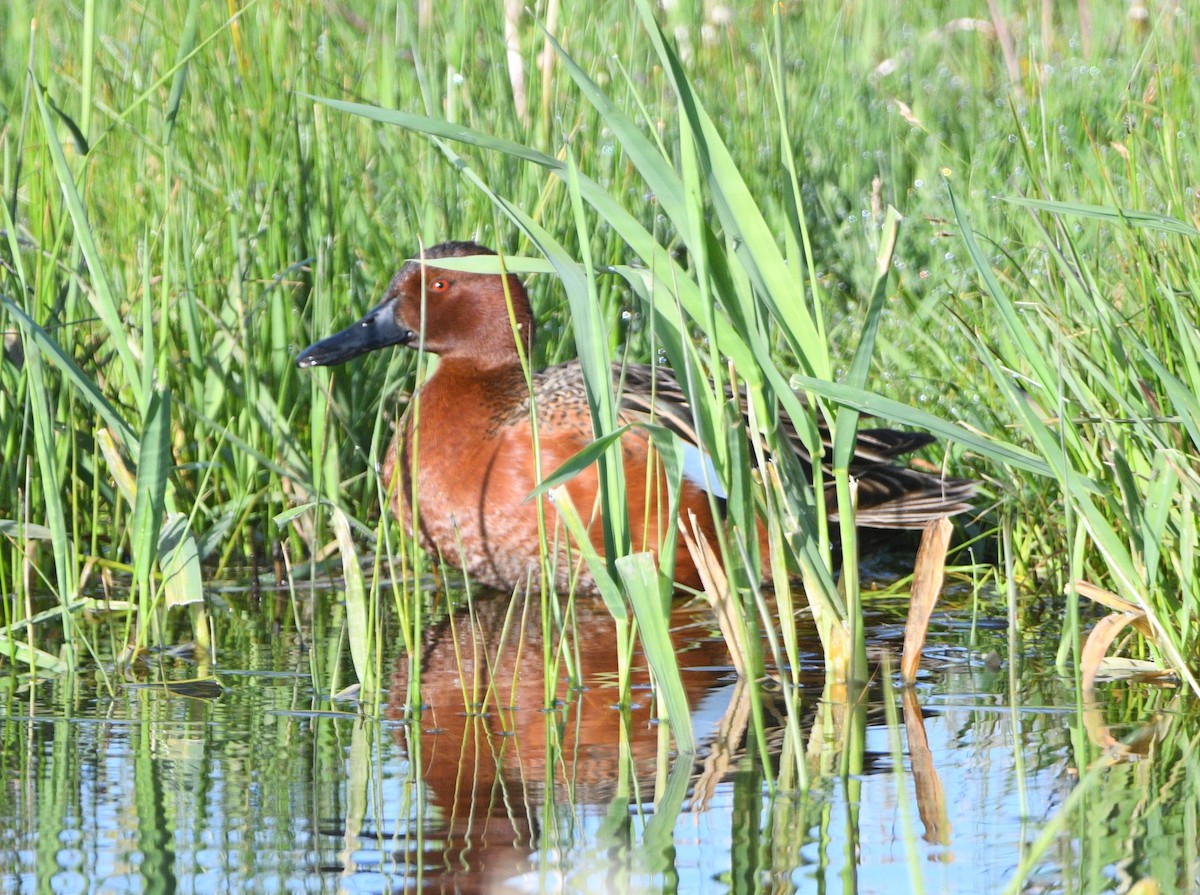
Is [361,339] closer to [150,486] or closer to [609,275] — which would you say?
[609,275]

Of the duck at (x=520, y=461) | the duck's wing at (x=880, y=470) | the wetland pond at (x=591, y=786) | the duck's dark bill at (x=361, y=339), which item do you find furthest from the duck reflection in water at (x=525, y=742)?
the duck's dark bill at (x=361, y=339)

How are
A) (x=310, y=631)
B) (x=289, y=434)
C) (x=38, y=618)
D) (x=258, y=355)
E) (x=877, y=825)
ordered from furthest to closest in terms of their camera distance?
(x=258, y=355) → (x=289, y=434) → (x=310, y=631) → (x=38, y=618) → (x=877, y=825)

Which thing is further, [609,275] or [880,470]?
[609,275]

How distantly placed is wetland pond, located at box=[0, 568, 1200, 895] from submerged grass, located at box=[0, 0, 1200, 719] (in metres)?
0.17

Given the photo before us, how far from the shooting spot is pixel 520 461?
14.7 ft

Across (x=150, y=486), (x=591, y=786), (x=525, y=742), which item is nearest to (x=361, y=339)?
(x=150, y=486)

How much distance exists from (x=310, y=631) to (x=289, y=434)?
71 cm

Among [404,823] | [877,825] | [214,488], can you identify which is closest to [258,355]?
[214,488]

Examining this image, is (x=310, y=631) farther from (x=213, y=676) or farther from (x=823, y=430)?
(x=823, y=430)

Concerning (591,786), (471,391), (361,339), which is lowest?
(591,786)

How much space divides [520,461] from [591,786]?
6.78 feet

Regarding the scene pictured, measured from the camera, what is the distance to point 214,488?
4395 millimetres

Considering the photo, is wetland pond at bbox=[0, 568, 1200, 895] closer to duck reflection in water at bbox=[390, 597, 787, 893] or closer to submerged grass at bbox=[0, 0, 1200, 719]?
duck reflection in water at bbox=[390, 597, 787, 893]

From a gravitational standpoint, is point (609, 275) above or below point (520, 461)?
above
